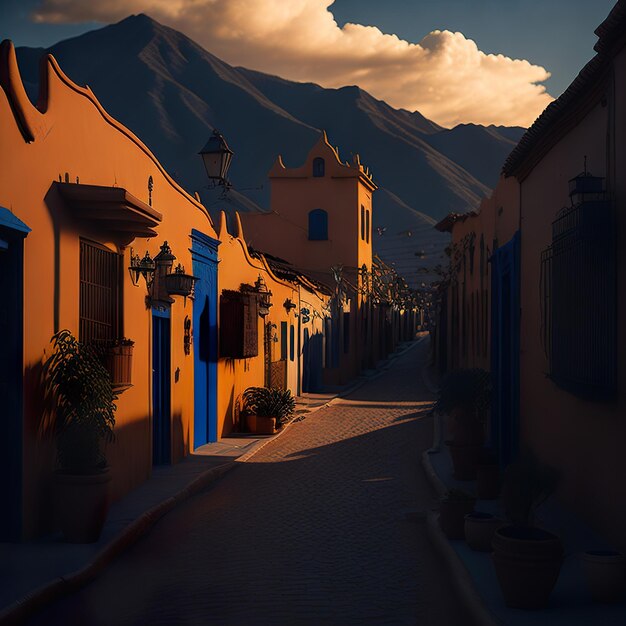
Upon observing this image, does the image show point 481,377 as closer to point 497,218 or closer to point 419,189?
point 497,218

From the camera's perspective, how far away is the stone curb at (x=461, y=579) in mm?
6297

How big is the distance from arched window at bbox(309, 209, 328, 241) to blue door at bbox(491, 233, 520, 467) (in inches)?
835

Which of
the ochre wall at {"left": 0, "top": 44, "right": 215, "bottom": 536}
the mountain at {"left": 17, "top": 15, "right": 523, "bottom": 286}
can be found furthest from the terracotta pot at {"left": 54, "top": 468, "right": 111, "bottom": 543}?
the mountain at {"left": 17, "top": 15, "right": 523, "bottom": 286}

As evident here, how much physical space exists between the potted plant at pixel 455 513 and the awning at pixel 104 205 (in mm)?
4211

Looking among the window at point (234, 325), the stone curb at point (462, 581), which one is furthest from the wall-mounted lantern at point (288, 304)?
the stone curb at point (462, 581)

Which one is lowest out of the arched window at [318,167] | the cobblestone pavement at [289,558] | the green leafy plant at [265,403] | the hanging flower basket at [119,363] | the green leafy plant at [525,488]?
the cobblestone pavement at [289,558]

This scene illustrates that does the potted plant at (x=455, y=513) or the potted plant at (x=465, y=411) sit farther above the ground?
the potted plant at (x=465, y=411)

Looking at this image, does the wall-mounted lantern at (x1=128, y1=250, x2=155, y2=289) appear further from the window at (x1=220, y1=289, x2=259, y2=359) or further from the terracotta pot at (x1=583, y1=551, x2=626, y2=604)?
the terracotta pot at (x1=583, y1=551, x2=626, y2=604)

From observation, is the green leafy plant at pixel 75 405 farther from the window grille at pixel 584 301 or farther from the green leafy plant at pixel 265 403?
the green leafy plant at pixel 265 403

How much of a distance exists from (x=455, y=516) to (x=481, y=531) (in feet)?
2.12

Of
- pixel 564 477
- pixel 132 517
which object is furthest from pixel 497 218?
pixel 132 517

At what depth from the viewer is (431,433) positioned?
18.6m

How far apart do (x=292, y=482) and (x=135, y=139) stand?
495cm

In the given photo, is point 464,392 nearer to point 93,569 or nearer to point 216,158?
point 216,158
